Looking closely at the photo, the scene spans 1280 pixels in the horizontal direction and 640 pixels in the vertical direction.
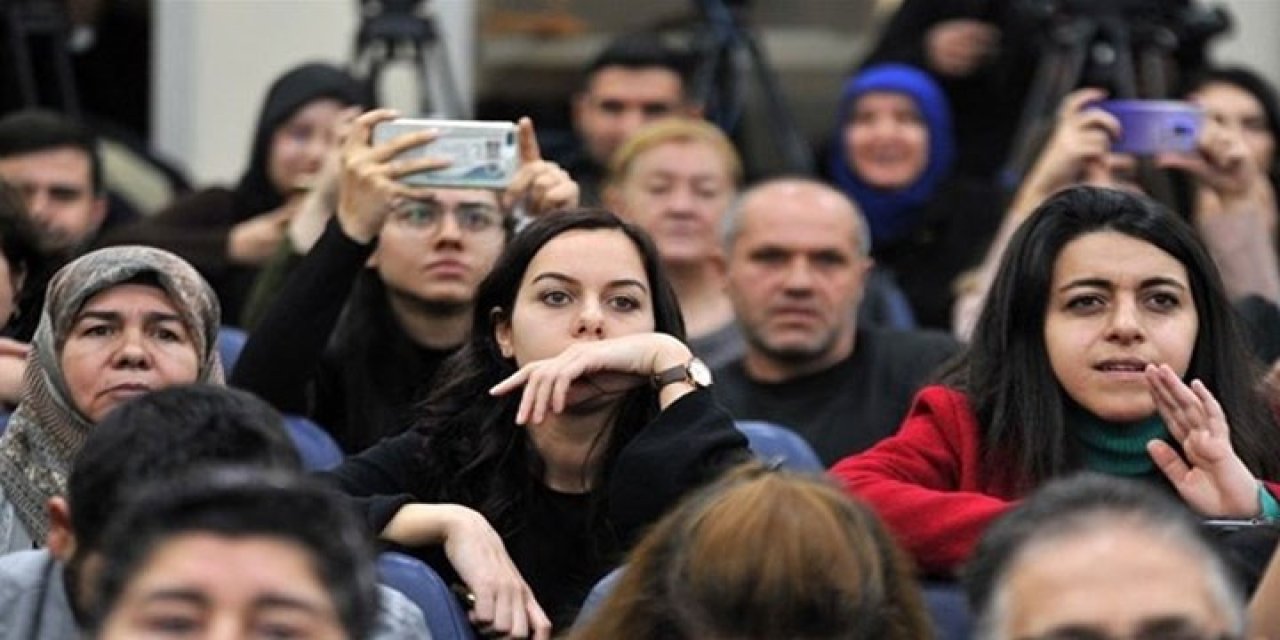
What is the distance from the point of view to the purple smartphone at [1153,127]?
678 centimetres

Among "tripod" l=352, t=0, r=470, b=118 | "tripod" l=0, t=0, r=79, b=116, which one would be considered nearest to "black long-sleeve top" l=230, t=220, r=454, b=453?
"tripod" l=352, t=0, r=470, b=118

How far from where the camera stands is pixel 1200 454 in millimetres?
4902

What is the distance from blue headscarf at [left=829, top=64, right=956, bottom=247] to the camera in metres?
8.36

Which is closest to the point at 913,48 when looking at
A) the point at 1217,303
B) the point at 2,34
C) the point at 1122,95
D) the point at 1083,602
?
the point at 1122,95

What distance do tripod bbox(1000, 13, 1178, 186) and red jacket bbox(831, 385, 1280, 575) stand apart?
7.86 feet

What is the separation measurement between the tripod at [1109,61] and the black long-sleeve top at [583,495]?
102 inches

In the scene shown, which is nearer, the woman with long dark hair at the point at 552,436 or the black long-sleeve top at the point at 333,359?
the woman with long dark hair at the point at 552,436

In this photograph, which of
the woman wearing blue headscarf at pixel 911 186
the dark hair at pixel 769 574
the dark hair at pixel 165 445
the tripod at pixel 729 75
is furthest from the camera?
the tripod at pixel 729 75

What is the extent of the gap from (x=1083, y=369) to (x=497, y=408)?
908 millimetres

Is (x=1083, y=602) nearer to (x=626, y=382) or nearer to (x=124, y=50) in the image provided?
(x=626, y=382)

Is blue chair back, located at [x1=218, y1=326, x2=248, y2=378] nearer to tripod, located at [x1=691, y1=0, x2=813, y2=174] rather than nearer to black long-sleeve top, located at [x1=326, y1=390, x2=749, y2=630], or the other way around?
black long-sleeve top, located at [x1=326, y1=390, x2=749, y2=630]

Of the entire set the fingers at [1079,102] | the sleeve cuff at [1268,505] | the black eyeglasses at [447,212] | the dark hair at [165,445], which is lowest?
the sleeve cuff at [1268,505]

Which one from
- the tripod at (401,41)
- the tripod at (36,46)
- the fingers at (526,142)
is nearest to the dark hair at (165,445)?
the fingers at (526,142)

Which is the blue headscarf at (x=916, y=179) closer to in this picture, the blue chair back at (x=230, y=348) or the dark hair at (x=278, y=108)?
the dark hair at (x=278, y=108)
